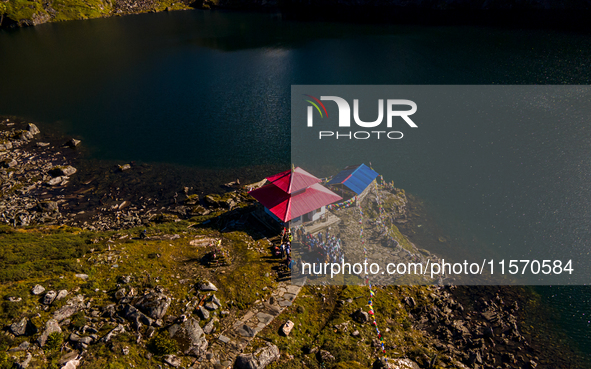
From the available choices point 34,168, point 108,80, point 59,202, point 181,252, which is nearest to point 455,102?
point 181,252

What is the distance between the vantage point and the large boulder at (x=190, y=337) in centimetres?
2866

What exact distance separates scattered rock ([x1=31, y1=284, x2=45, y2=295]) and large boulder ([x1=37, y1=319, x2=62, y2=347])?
12.7 ft

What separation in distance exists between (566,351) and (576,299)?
27.1 ft

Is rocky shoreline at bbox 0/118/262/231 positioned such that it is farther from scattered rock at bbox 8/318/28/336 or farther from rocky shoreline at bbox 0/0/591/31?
rocky shoreline at bbox 0/0/591/31

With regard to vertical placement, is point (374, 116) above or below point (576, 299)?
above

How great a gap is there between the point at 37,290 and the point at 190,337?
551 inches

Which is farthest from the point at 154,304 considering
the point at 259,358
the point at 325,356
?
the point at 325,356

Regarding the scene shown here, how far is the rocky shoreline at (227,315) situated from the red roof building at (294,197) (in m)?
4.17

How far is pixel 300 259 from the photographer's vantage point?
132 feet

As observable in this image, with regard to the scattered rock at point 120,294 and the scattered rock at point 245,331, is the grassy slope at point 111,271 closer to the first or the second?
the scattered rock at point 120,294

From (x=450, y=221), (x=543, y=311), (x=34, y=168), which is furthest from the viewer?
(x=34, y=168)

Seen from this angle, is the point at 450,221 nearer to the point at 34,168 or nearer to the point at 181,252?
the point at 181,252

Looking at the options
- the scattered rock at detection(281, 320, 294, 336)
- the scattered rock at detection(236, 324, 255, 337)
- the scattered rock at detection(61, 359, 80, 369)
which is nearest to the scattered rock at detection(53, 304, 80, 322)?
the scattered rock at detection(61, 359, 80, 369)

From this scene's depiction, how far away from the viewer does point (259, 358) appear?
28438 mm
